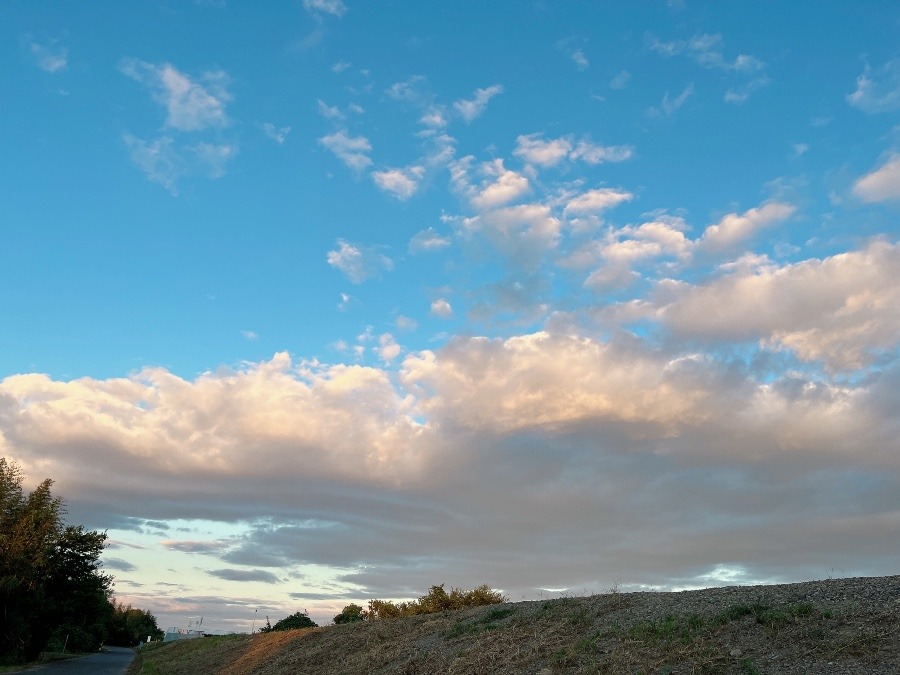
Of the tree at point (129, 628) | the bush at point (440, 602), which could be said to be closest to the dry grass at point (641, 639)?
the bush at point (440, 602)

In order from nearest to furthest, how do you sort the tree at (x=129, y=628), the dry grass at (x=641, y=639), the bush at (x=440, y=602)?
the dry grass at (x=641, y=639) < the bush at (x=440, y=602) < the tree at (x=129, y=628)

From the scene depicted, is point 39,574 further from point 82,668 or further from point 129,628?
point 129,628

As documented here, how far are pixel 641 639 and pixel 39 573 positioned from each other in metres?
51.8

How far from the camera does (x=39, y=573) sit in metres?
53.4

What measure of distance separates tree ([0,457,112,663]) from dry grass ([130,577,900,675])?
31261mm

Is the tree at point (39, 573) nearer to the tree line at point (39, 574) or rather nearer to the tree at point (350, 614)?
the tree line at point (39, 574)

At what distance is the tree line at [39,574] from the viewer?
1966 inches

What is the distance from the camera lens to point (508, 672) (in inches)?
691

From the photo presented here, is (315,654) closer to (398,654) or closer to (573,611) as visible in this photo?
(398,654)

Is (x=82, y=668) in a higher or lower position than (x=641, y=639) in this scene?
lower

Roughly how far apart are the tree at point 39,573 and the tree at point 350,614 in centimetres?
1954

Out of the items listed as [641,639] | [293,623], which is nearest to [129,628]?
[293,623]

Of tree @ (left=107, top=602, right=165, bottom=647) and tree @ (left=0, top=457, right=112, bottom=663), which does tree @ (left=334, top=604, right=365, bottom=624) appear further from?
tree @ (left=107, top=602, right=165, bottom=647)

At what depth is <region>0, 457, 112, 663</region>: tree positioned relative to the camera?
164 feet
